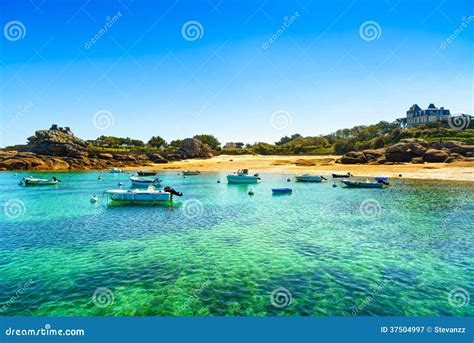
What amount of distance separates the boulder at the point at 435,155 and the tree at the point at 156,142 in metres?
142

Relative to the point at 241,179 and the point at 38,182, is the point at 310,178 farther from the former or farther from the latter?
the point at 38,182

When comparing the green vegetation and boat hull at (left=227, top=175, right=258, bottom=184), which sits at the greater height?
the green vegetation

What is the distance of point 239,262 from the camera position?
64.8ft

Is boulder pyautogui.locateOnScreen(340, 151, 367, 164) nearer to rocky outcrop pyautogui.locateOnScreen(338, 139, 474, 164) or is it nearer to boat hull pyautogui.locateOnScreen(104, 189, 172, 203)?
rocky outcrop pyautogui.locateOnScreen(338, 139, 474, 164)

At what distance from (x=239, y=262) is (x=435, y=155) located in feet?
307

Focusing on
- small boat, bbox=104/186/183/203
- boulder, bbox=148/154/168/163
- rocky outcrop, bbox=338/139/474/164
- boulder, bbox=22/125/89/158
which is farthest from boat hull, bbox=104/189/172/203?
boulder, bbox=148/154/168/163

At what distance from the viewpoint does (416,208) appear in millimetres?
38188

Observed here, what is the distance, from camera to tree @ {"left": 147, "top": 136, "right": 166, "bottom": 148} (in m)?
189

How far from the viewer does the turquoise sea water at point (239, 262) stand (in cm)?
1448

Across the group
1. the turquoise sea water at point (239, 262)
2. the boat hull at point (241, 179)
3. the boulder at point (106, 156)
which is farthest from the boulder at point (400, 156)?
the boulder at point (106, 156)

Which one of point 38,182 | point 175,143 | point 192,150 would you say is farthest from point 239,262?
point 175,143

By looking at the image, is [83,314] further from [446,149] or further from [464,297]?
[446,149]

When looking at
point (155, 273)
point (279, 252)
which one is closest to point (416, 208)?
point (279, 252)

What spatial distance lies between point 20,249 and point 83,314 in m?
12.7
